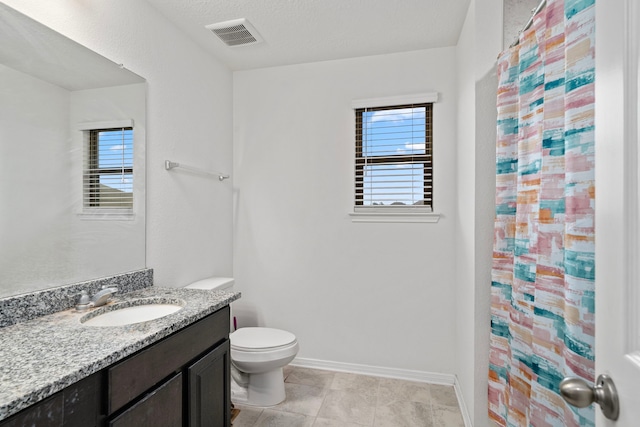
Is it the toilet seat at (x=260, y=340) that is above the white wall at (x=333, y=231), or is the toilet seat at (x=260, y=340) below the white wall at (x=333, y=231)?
below

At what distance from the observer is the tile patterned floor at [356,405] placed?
1986mm

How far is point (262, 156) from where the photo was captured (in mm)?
2791

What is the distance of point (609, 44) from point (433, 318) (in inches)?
86.8

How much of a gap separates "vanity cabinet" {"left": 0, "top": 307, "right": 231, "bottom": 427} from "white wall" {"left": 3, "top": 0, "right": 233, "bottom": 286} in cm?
73

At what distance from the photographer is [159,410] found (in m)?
1.19

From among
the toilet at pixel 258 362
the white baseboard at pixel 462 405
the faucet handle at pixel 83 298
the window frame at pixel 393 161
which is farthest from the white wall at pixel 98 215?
the white baseboard at pixel 462 405

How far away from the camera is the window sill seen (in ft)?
8.03

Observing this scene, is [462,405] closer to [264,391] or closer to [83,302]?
[264,391]

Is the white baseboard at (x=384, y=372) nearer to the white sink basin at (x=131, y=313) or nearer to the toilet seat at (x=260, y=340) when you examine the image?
the toilet seat at (x=260, y=340)

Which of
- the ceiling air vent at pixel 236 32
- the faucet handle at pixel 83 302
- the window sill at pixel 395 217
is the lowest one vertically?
the faucet handle at pixel 83 302

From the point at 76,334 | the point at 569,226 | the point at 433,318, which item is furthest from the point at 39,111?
the point at 433,318

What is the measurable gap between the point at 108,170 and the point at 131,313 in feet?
2.43

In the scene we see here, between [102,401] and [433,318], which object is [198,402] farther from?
[433,318]

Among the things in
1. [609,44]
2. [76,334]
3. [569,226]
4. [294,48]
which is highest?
[294,48]
